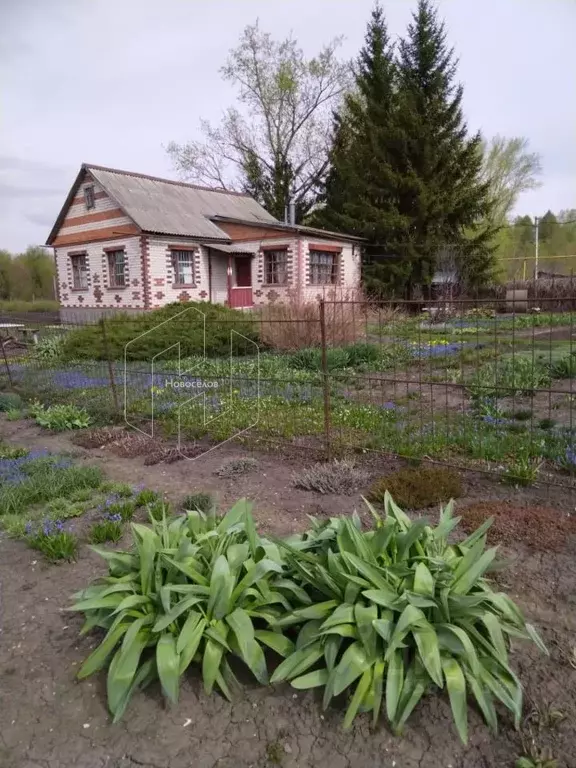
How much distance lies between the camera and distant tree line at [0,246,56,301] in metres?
42.2

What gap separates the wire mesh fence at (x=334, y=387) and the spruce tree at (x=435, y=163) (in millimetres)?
11859

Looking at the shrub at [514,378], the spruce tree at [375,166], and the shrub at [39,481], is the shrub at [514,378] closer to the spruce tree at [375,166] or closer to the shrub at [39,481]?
the shrub at [39,481]

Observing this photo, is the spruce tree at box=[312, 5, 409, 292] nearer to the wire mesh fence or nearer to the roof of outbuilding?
the roof of outbuilding

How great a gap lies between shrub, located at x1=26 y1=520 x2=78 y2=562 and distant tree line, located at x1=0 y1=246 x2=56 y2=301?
140 feet

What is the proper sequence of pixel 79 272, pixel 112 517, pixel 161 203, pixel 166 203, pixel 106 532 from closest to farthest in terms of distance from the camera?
pixel 106 532
pixel 112 517
pixel 161 203
pixel 166 203
pixel 79 272

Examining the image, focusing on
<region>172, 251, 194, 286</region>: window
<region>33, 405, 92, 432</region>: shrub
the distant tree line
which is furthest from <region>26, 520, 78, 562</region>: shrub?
the distant tree line

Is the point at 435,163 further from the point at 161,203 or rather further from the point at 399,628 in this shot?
the point at 399,628

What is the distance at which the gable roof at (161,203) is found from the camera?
66.8 ft

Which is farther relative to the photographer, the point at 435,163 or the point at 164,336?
the point at 435,163

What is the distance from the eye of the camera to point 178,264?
2106cm

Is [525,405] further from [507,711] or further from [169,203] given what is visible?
[169,203]

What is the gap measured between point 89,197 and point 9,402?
55.3 ft

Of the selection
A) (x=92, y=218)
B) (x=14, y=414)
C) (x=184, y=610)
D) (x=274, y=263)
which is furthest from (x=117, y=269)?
(x=184, y=610)

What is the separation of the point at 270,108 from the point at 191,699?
37.4 m
